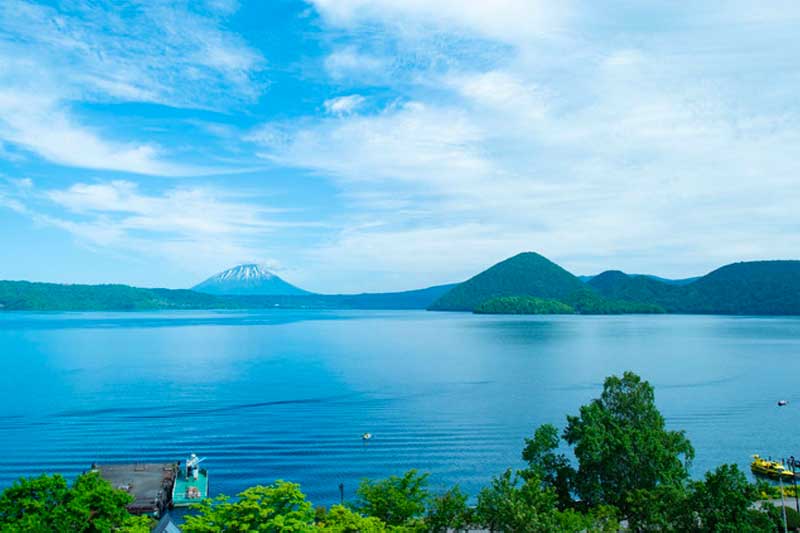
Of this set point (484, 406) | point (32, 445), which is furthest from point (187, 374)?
point (484, 406)

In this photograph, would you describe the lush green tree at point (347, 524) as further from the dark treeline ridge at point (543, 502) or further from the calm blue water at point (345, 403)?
the calm blue water at point (345, 403)

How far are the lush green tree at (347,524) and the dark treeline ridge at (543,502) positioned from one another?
41 millimetres

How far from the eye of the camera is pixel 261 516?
20.2 meters

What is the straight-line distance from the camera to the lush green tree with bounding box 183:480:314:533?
1978cm

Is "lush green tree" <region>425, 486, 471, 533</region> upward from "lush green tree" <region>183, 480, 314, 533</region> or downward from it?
downward

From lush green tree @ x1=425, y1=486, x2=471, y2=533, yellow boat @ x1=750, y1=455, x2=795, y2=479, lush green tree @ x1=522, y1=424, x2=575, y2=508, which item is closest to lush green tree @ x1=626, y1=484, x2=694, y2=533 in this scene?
lush green tree @ x1=522, y1=424, x2=575, y2=508

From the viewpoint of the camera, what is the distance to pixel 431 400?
6756 centimetres

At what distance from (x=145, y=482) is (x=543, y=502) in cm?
2818

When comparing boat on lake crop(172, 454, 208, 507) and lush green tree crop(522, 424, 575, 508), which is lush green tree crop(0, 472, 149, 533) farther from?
lush green tree crop(522, 424, 575, 508)

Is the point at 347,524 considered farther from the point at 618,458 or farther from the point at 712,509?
the point at 618,458

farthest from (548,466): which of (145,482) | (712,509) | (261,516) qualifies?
(145,482)

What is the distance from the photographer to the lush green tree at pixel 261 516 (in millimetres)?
19781

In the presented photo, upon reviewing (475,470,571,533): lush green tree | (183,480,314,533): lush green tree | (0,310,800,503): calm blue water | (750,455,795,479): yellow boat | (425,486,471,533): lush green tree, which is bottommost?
(750,455,795,479): yellow boat

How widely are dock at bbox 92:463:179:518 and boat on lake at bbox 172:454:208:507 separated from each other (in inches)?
16.4
